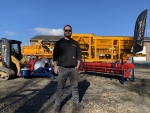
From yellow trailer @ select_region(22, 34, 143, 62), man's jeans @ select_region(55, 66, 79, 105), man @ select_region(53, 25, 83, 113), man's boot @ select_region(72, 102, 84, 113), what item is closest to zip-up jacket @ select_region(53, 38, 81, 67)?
man @ select_region(53, 25, 83, 113)

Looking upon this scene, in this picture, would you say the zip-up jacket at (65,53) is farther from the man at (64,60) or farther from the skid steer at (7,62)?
the skid steer at (7,62)

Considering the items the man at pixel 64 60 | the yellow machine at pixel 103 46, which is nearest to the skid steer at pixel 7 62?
the yellow machine at pixel 103 46

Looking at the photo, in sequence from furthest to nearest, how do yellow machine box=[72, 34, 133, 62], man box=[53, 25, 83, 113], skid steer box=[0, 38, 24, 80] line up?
yellow machine box=[72, 34, 133, 62] < skid steer box=[0, 38, 24, 80] < man box=[53, 25, 83, 113]

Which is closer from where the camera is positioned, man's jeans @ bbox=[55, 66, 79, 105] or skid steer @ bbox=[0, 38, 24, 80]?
man's jeans @ bbox=[55, 66, 79, 105]

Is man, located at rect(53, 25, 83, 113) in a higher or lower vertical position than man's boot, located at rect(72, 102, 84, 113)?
higher

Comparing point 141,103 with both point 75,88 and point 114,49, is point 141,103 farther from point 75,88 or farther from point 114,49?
point 114,49

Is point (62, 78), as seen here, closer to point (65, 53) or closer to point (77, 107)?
point (65, 53)

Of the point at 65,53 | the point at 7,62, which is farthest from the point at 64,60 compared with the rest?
the point at 7,62

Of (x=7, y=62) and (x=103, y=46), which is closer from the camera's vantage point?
(x=7, y=62)

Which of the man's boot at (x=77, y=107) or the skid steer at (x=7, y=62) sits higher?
the skid steer at (x=7, y=62)

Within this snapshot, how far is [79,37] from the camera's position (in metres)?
11.3

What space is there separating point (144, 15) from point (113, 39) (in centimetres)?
353

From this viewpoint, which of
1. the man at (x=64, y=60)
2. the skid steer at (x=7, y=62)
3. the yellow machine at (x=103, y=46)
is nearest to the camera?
the man at (x=64, y=60)

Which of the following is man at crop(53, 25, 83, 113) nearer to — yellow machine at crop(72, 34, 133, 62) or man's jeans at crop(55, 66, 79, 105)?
man's jeans at crop(55, 66, 79, 105)
